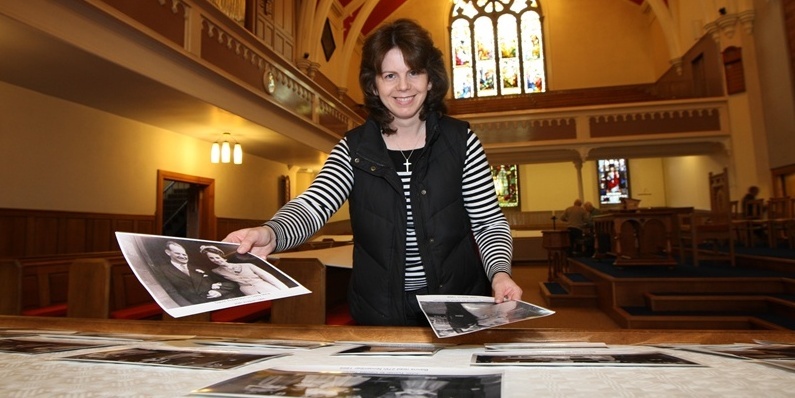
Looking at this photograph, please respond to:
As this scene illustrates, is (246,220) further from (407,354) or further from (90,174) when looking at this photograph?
(407,354)

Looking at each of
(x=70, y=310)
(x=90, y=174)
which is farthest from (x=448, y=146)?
(x=90, y=174)

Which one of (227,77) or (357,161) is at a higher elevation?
(227,77)

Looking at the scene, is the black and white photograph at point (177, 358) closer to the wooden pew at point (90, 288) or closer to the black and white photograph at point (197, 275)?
the black and white photograph at point (197, 275)

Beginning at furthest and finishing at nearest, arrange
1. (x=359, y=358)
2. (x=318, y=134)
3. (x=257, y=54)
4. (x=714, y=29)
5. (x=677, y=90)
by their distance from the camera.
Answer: (x=677, y=90) < (x=714, y=29) < (x=318, y=134) < (x=257, y=54) < (x=359, y=358)

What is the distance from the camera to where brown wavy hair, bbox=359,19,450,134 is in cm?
124

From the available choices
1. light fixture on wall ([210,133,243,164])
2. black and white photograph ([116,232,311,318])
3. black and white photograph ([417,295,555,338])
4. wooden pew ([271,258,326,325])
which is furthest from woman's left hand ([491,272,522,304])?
light fixture on wall ([210,133,243,164])

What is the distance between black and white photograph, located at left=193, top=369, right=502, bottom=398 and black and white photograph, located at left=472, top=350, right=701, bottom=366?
9cm

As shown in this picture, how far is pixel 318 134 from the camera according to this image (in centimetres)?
816

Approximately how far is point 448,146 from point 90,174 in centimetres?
549

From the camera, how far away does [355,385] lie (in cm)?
50

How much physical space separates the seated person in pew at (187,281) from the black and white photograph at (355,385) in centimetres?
19

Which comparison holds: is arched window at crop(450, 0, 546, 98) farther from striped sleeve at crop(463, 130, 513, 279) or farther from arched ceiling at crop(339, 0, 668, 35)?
striped sleeve at crop(463, 130, 513, 279)

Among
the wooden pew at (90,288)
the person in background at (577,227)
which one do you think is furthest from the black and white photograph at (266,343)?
the person in background at (577,227)

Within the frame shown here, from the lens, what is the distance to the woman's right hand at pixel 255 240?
3.13 ft
